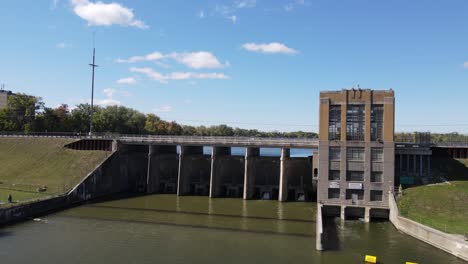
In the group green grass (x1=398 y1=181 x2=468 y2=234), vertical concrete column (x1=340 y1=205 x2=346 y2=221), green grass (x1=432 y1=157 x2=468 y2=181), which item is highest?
green grass (x1=432 y1=157 x2=468 y2=181)

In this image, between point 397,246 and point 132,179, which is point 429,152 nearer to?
point 397,246

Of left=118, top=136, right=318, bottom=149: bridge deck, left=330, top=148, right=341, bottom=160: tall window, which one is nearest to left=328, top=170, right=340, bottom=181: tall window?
left=330, top=148, right=341, bottom=160: tall window

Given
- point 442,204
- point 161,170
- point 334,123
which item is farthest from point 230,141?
point 442,204

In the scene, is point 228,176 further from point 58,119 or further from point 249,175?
point 58,119

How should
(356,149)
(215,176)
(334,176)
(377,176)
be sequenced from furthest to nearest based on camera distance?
1. (215,176)
2. (334,176)
3. (356,149)
4. (377,176)

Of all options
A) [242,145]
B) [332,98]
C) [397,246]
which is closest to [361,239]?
[397,246]

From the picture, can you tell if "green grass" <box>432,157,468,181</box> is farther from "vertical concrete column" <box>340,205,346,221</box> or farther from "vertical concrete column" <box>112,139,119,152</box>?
"vertical concrete column" <box>112,139,119,152</box>

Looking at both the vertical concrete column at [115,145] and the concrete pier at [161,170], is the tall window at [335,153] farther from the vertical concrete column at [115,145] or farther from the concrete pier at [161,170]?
the vertical concrete column at [115,145]
